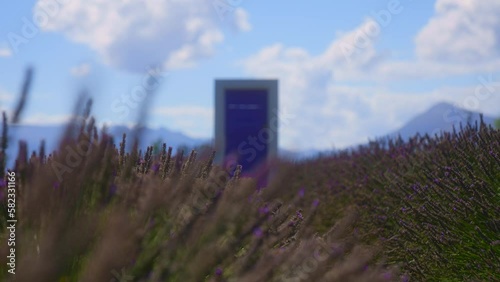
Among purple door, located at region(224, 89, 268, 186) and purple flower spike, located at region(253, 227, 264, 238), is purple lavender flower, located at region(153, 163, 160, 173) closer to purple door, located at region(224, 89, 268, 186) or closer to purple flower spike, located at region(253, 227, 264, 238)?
purple flower spike, located at region(253, 227, 264, 238)

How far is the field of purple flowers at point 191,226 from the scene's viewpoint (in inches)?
80.9

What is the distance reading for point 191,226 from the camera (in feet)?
7.74

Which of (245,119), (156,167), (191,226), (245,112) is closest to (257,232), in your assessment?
(191,226)

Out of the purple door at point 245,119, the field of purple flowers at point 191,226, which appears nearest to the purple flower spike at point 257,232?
the field of purple flowers at point 191,226

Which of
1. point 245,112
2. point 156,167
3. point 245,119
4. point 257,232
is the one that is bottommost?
point 257,232

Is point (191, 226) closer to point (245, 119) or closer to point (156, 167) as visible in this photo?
point (156, 167)

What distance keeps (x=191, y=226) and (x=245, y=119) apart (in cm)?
1476

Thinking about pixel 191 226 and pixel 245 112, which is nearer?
pixel 191 226

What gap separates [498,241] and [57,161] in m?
2.60

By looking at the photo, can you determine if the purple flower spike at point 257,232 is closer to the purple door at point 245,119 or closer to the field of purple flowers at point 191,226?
the field of purple flowers at point 191,226

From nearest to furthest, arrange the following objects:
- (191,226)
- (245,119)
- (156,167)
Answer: (191,226), (156,167), (245,119)

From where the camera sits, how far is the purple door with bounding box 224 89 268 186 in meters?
16.9

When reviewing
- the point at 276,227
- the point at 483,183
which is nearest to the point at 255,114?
the point at 483,183

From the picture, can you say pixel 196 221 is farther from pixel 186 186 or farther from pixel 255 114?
pixel 255 114
